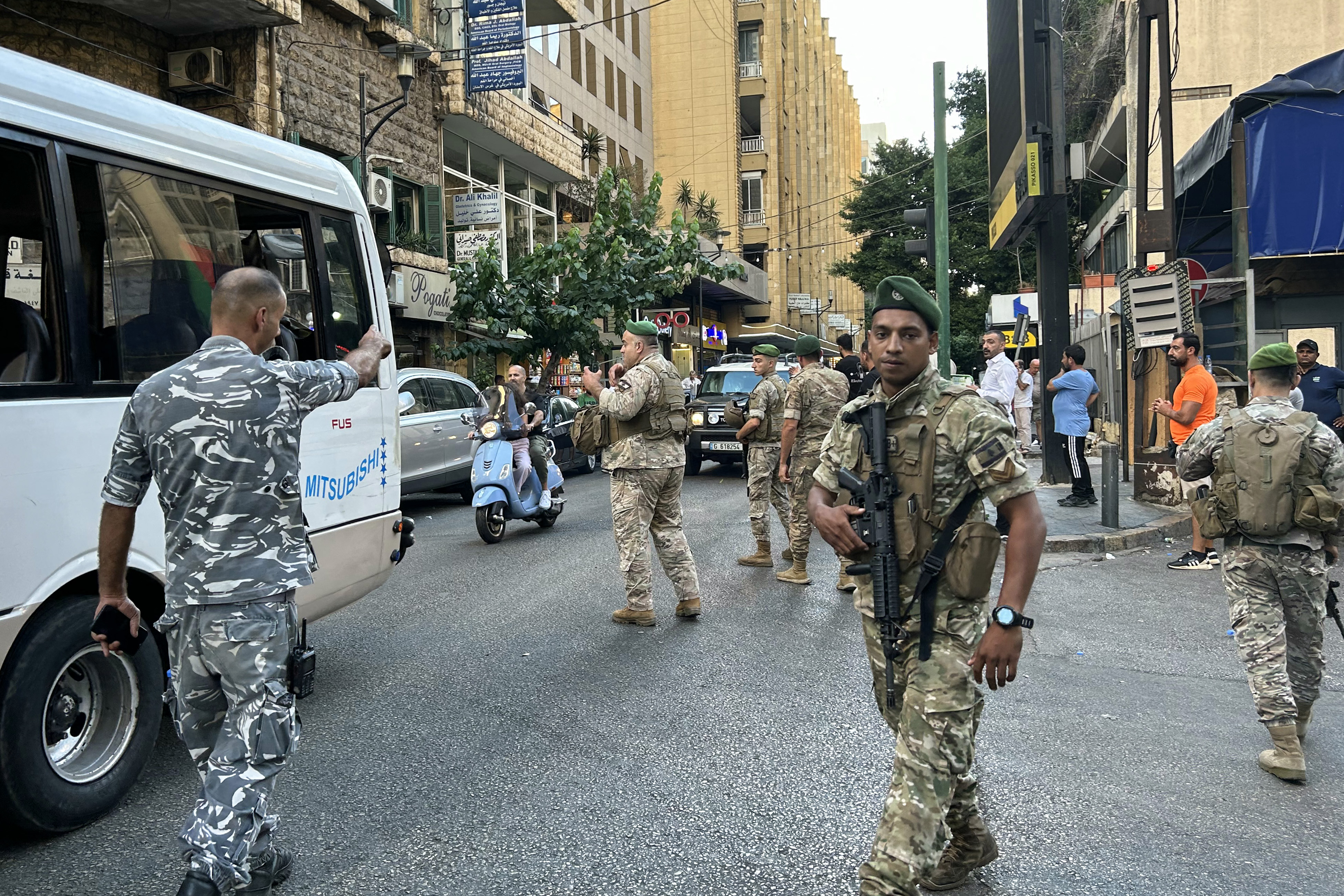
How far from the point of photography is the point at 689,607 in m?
7.09

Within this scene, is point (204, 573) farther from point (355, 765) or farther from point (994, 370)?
point (994, 370)

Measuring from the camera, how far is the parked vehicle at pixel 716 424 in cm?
1666

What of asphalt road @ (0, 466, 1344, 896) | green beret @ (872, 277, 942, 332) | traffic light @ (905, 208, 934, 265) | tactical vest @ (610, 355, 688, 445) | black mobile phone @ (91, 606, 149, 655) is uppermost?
traffic light @ (905, 208, 934, 265)

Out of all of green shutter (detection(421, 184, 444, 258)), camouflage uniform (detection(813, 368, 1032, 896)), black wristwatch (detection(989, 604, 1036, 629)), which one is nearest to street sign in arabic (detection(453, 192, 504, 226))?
green shutter (detection(421, 184, 444, 258))

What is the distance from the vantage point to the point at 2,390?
11.7ft

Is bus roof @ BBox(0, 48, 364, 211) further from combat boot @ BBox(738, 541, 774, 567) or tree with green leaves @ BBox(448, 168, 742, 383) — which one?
tree with green leaves @ BBox(448, 168, 742, 383)

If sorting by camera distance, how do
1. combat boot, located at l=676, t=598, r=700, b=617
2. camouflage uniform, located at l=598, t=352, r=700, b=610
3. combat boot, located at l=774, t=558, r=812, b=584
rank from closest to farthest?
camouflage uniform, located at l=598, t=352, r=700, b=610, combat boot, located at l=676, t=598, r=700, b=617, combat boot, located at l=774, t=558, r=812, b=584

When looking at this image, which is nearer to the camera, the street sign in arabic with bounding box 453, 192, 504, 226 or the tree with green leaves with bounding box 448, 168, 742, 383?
the tree with green leaves with bounding box 448, 168, 742, 383

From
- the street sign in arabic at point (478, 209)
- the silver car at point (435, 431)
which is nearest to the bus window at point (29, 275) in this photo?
the silver car at point (435, 431)

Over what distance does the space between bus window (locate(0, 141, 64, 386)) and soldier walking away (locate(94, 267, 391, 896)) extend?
3.41 ft

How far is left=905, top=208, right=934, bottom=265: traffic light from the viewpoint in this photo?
13.9 meters

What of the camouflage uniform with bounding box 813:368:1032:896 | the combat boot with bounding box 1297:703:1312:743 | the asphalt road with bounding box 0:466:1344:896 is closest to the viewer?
the camouflage uniform with bounding box 813:368:1032:896

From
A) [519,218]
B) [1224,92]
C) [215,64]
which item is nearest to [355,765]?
[215,64]

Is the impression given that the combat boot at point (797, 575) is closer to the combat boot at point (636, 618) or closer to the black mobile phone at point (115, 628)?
the combat boot at point (636, 618)
